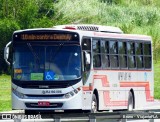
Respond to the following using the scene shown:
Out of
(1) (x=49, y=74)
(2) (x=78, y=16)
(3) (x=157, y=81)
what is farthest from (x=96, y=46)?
(2) (x=78, y=16)

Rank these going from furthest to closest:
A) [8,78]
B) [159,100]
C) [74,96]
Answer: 1. [8,78]
2. [159,100]
3. [74,96]

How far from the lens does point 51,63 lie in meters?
26.9

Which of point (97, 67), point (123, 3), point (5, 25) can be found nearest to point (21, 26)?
point (5, 25)

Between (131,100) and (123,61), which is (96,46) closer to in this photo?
(123,61)

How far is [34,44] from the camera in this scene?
1072 inches

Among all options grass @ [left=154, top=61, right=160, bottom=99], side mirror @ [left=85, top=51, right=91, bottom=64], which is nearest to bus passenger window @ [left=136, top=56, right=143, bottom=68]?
side mirror @ [left=85, top=51, right=91, bottom=64]

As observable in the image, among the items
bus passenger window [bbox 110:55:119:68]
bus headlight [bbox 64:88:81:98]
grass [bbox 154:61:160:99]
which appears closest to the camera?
bus headlight [bbox 64:88:81:98]

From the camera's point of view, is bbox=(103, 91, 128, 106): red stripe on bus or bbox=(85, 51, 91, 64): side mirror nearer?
bbox=(85, 51, 91, 64): side mirror

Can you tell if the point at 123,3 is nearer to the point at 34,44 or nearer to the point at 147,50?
the point at 147,50

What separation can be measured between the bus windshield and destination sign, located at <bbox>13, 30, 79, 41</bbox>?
26 centimetres

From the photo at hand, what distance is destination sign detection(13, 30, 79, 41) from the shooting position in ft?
89.2

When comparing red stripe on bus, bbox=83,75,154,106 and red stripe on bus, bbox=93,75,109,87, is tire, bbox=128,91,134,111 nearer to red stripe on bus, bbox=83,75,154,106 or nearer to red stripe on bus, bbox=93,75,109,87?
red stripe on bus, bbox=83,75,154,106

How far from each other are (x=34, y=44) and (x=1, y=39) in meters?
29.8

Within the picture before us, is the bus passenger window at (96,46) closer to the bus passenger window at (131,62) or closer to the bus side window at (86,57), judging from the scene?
the bus side window at (86,57)
